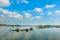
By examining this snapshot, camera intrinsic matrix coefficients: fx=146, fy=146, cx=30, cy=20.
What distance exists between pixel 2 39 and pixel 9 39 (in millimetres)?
2853

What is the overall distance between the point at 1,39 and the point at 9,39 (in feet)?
10.3

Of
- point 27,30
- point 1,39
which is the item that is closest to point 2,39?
point 1,39

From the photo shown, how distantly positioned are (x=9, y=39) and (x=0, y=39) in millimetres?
3559

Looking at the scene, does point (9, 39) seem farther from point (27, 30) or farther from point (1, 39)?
point (27, 30)

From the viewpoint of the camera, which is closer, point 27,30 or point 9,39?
point 9,39

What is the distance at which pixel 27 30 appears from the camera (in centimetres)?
8231

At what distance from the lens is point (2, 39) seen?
179 feet

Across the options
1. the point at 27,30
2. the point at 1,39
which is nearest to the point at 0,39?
the point at 1,39

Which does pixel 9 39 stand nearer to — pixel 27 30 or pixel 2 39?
pixel 2 39

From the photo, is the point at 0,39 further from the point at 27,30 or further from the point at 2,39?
the point at 27,30

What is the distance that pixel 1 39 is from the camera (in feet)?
179

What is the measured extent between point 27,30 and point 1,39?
29285mm

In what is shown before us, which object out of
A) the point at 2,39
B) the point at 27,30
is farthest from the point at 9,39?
the point at 27,30

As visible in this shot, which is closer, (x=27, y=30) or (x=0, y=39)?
(x=0, y=39)
